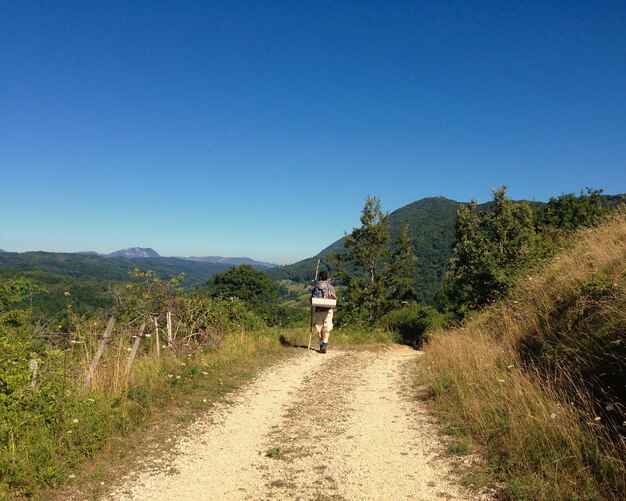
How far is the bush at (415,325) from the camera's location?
15.1 meters

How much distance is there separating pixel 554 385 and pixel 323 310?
281 inches

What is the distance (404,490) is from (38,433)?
163 inches

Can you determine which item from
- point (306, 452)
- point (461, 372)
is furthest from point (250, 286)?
point (306, 452)

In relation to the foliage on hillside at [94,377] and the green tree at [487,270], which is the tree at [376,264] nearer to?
the green tree at [487,270]

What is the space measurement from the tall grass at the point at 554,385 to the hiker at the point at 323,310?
12.4ft

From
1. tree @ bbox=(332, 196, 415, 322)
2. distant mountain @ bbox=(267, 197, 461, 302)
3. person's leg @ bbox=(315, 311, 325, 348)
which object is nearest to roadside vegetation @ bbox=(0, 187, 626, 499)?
person's leg @ bbox=(315, 311, 325, 348)

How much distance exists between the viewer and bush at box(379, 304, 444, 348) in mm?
15095

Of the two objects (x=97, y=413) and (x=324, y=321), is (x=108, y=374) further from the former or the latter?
(x=324, y=321)

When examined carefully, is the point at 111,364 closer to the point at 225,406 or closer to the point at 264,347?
the point at 225,406

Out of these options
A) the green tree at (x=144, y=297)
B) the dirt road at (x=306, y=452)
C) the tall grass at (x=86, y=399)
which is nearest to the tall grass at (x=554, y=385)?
the dirt road at (x=306, y=452)

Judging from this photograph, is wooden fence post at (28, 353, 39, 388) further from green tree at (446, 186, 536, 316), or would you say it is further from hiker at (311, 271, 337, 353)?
green tree at (446, 186, 536, 316)

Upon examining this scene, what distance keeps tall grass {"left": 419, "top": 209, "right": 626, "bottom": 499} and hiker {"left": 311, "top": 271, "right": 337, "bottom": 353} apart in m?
3.79

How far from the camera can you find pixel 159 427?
5484 millimetres

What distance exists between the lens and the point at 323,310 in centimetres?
1153
